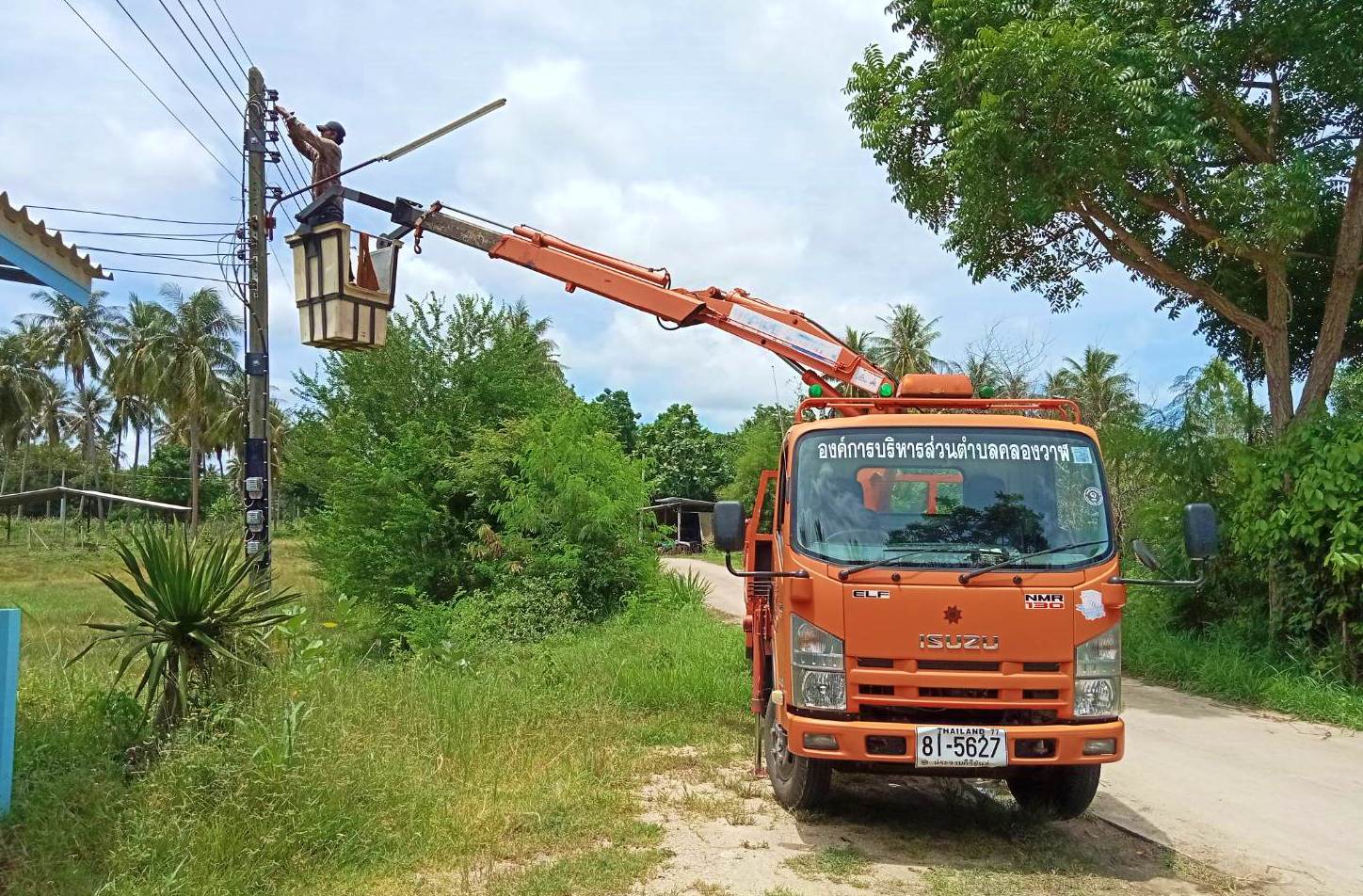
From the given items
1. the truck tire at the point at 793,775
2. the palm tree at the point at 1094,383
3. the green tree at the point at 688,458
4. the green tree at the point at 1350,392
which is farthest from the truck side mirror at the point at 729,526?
the green tree at the point at 688,458

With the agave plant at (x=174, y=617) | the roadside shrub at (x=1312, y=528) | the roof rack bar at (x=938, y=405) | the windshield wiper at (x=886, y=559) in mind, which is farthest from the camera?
the roadside shrub at (x=1312, y=528)

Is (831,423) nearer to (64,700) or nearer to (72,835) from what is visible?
(72,835)

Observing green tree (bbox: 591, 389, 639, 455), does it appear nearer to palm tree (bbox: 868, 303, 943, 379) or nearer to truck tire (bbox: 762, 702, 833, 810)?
palm tree (bbox: 868, 303, 943, 379)

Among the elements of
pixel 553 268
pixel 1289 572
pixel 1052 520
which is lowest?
pixel 1289 572

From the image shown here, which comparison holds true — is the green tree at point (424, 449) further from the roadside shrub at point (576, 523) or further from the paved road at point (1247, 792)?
the paved road at point (1247, 792)

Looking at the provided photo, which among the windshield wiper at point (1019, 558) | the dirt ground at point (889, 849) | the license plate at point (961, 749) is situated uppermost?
the windshield wiper at point (1019, 558)

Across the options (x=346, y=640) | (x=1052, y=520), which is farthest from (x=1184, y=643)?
(x=346, y=640)

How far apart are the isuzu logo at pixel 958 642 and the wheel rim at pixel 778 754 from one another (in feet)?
3.67

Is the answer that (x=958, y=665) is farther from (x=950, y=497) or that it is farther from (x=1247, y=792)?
(x=1247, y=792)

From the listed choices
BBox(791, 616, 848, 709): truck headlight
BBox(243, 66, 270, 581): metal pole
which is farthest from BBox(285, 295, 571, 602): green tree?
BBox(791, 616, 848, 709): truck headlight

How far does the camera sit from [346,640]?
1684 cm

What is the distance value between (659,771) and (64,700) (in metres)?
4.34

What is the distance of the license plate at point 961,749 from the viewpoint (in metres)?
5.04

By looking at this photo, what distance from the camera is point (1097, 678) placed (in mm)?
5195
